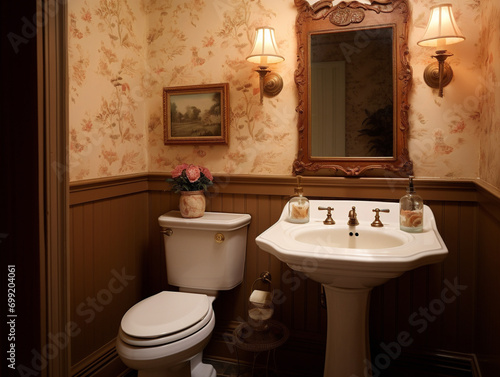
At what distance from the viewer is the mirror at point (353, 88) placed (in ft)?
5.89

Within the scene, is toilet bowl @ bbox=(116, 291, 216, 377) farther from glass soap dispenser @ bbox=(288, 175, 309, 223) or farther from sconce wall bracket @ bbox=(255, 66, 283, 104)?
sconce wall bracket @ bbox=(255, 66, 283, 104)

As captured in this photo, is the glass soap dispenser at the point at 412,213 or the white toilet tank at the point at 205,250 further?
the white toilet tank at the point at 205,250

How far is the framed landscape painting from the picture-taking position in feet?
6.87

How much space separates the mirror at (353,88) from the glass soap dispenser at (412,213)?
0.24 metres

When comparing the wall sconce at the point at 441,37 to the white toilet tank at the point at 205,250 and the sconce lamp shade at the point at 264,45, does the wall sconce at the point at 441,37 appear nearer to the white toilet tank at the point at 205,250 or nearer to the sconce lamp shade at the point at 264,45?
the sconce lamp shade at the point at 264,45

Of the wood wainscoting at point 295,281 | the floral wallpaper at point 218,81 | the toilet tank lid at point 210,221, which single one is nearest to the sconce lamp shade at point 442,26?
the floral wallpaper at point 218,81

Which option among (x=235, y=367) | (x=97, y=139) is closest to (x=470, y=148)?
(x=235, y=367)

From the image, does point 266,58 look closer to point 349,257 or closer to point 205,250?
point 205,250

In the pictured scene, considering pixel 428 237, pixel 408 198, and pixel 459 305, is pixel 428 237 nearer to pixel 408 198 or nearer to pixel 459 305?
pixel 408 198

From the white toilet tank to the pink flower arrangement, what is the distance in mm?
160

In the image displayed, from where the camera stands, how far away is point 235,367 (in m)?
2.09

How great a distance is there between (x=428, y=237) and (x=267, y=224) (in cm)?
81

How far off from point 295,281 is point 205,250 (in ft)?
1.61

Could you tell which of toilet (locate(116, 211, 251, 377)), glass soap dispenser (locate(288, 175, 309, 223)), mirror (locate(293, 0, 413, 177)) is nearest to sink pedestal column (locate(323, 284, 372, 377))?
glass soap dispenser (locate(288, 175, 309, 223))
